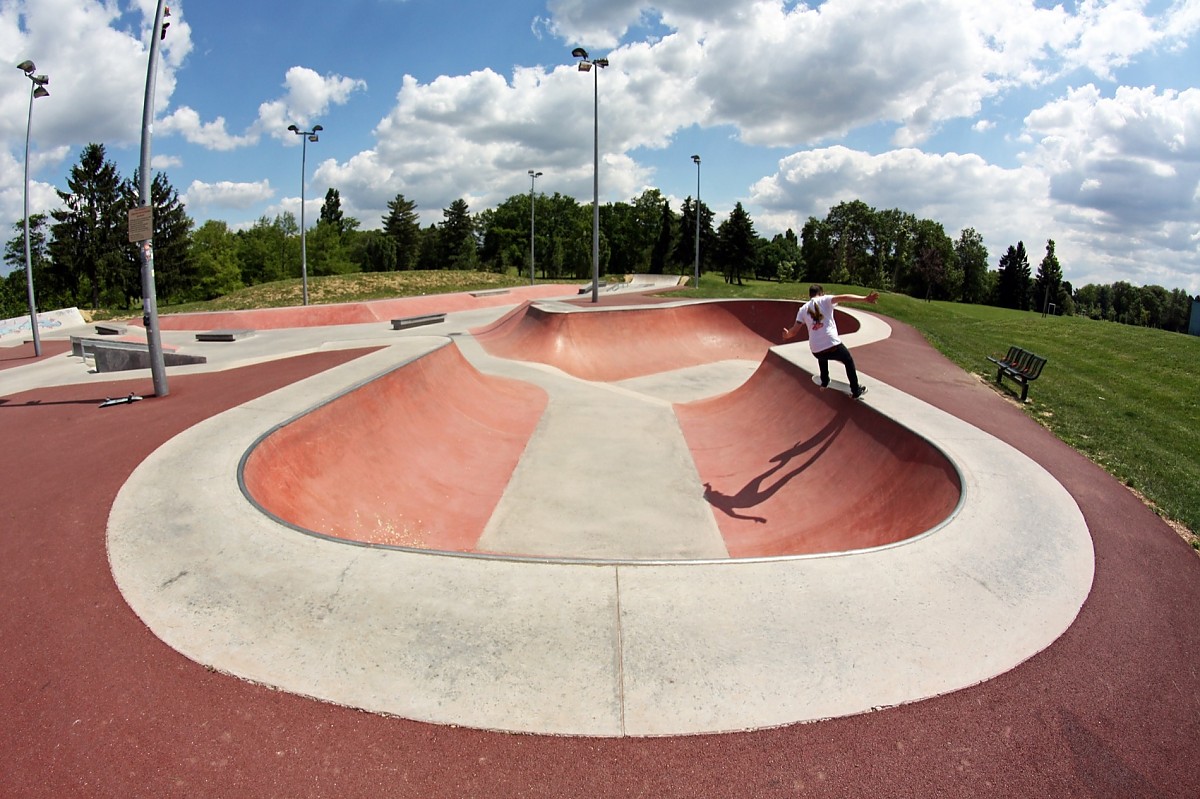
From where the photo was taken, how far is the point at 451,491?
8695 millimetres

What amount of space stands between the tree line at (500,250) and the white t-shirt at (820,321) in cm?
5396

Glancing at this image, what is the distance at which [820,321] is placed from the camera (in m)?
8.26

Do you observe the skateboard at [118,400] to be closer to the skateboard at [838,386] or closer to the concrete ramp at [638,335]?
the concrete ramp at [638,335]

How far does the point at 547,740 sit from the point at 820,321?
22.5 feet

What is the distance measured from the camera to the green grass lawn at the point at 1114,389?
7082mm

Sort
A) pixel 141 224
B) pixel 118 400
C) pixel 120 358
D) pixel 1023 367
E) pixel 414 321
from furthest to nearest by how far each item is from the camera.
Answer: pixel 414 321 → pixel 120 358 → pixel 1023 367 → pixel 118 400 → pixel 141 224

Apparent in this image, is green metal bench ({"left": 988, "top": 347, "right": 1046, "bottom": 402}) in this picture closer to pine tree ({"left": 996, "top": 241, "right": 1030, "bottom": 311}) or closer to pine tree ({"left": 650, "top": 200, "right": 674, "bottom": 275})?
pine tree ({"left": 650, "top": 200, "right": 674, "bottom": 275})

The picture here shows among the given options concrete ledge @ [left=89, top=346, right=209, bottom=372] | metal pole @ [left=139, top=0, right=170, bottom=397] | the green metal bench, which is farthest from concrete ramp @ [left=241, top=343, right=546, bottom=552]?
the green metal bench

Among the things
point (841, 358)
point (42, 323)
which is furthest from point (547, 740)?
point (42, 323)

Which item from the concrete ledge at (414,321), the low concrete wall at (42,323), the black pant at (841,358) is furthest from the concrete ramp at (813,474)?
the low concrete wall at (42,323)

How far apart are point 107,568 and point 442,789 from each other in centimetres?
334

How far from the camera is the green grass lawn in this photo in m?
7.08

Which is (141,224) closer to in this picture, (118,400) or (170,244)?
(118,400)

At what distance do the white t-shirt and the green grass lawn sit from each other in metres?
3.51
